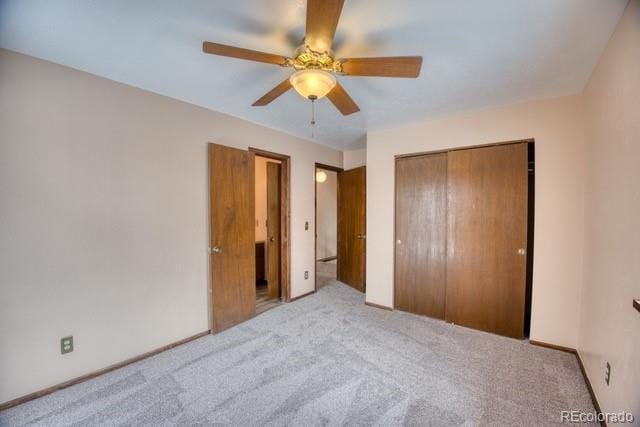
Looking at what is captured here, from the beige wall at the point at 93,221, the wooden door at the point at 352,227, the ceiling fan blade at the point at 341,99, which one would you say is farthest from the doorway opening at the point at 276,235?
the ceiling fan blade at the point at 341,99

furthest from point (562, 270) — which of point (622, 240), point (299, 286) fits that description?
point (299, 286)

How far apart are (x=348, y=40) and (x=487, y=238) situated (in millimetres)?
2409

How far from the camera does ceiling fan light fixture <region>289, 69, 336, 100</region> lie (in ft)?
5.06

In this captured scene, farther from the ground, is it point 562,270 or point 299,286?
point 562,270

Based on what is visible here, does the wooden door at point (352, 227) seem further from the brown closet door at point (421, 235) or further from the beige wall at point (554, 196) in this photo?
the beige wall at point (554, 196)

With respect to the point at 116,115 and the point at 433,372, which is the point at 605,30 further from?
the point at 116,115

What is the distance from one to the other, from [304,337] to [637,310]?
7.72 ft

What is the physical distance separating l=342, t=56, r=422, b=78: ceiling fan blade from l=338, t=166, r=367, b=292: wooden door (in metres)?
2.53

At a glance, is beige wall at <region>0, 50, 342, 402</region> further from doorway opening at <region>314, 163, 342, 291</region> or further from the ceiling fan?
doorway opening at <region>314, 163, 342, 291</region>

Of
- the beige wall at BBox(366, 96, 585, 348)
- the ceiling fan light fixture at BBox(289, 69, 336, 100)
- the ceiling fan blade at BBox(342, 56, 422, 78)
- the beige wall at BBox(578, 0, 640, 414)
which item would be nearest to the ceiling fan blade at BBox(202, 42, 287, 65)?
the ceiling fan light fixture at BBox(289, 69, 336, 100)

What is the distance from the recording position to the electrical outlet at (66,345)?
6.37ft

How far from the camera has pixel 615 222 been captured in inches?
62.4

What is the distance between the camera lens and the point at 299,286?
3902 mm

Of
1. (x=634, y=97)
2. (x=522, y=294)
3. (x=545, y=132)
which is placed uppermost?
(x=545, y=132)
